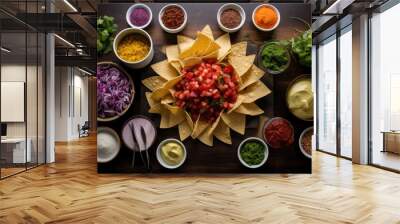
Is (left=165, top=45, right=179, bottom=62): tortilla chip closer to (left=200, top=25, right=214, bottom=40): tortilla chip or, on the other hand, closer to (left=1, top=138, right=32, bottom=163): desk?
(left=200, top=25, right=214, bottom=40): tortilla chip

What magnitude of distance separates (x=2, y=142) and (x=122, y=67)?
208 cm

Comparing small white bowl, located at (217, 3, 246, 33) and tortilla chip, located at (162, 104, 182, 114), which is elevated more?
small white bowl, located at (217, 3, 246, 33)

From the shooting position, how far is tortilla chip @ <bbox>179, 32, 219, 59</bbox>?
5.62 meters

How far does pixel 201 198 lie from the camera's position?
4.39 m

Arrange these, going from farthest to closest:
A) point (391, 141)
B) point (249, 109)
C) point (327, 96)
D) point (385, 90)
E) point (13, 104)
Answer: point (327, 96)
point (385, 90)
point (391, 141)
point (13, 104)
point (249, 109)

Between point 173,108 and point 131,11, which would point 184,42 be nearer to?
point 131,11

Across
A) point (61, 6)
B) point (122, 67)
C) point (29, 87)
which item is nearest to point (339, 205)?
point (122, 67)

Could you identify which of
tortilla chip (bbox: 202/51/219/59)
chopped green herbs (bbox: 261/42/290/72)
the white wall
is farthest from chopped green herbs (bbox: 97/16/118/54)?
the white wall

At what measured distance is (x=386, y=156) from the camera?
6.79 metres

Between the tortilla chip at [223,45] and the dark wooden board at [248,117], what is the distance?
Result: 0.08m

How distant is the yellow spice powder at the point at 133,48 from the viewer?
5.73 m

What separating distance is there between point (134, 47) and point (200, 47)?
39.7 inches

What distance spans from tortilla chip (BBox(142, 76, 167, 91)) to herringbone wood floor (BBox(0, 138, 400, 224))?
140cm

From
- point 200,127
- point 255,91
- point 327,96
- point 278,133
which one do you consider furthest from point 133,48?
point 327,96
